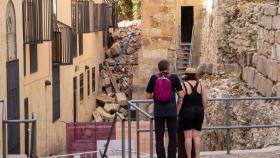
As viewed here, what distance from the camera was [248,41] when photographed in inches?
679

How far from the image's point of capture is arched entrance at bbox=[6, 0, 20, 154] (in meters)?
17.3

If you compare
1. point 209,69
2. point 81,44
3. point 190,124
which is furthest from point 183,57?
point 190,124

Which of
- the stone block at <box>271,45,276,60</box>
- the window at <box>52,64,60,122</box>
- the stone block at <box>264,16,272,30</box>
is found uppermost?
the stone block at <box>264,16,272,30</box>

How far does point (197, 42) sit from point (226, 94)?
13.6 meters

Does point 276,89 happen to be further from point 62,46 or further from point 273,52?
point 62,46

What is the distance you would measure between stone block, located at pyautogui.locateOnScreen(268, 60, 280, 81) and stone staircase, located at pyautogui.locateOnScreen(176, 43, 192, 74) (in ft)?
46.3

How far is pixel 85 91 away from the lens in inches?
1203

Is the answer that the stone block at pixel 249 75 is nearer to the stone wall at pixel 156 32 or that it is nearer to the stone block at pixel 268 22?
the stone block at pixel 268 22

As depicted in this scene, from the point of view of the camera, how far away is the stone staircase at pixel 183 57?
29044 millimetres

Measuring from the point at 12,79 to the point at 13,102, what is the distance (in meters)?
0.60

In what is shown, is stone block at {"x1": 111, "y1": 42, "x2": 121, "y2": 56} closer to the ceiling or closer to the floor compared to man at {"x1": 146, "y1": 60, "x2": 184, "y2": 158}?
closer to the floor

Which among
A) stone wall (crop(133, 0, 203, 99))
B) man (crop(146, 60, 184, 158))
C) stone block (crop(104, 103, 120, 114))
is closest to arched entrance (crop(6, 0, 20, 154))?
man (crop(146, 60, 184, 158))

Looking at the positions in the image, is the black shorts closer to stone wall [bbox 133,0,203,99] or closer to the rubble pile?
stone wall [bbox 133,0,203,99]

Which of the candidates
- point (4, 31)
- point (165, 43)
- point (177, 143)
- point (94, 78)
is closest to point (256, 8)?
point (4, 31)
